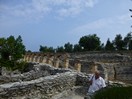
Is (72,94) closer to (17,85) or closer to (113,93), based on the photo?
(17,85)

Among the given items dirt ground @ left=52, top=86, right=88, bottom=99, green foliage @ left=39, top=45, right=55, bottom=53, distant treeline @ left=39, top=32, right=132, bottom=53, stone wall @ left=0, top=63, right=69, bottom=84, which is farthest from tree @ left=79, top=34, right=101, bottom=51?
dirt ground @ left=52, top=86, right=88, bottom=99

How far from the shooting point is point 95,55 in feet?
147

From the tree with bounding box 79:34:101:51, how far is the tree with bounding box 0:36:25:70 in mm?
21210

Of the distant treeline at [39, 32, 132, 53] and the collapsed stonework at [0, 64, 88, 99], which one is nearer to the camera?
the collapsed stonework at [0, 64, 88, 99]

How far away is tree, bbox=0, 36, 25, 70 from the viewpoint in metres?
36.4

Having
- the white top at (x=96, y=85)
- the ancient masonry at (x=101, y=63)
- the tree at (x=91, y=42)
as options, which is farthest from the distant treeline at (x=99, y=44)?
the white top at (x=96, y=85)

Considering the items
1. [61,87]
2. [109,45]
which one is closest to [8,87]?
[61,87]

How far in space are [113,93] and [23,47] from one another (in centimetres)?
2462

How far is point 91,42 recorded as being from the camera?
191 ft

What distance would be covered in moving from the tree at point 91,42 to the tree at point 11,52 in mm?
21210

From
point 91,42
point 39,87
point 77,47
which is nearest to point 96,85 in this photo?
point 39,87

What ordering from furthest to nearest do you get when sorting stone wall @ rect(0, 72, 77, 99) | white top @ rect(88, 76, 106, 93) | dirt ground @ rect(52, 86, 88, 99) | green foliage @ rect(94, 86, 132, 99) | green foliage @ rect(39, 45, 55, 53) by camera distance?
green foliage @ rect(39, 45, 55, 53), dirt ground @ rect(52, 86, 88, 99), stone wall @ rect(0, 72, 77, 99), white top @ rect(88, 76, 106, 93), green foliage @ rect(94, 86, 132, 99)

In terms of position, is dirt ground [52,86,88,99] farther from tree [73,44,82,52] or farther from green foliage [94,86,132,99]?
tree [73,44,82,52]

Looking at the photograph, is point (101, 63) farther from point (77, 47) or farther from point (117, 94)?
point (77, 47)
